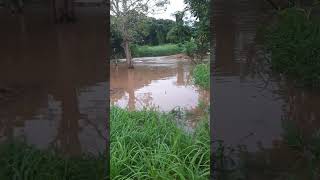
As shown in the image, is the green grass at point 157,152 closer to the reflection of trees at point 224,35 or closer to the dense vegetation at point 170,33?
the reflection of trees at point 224,35

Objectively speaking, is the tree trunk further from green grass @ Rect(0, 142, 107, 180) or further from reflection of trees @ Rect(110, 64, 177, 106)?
green grass @ Rect(0, 142, 107, 180)

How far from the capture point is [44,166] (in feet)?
7.08

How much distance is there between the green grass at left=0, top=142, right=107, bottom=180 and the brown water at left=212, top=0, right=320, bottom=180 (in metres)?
0.80

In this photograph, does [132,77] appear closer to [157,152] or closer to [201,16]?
[201,16]

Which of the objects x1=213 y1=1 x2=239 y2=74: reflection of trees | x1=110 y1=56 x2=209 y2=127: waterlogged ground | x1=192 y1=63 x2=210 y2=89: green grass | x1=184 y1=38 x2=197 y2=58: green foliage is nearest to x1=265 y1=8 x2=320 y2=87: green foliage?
x1=213 y1=1 x2=239 y2=74: reflection of trees

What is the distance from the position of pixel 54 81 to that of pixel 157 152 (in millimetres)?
1835

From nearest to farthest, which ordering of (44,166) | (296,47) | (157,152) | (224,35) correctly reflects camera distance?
(44,166), (157,152), (296,47), (224,35)

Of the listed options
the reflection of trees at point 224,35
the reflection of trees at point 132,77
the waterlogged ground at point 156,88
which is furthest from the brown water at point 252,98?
the reflection of trees at point 132,77

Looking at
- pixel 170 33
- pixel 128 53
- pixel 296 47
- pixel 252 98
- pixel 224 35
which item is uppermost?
pixel 170 33

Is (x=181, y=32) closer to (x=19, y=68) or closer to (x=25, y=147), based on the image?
(x=19, y=68)

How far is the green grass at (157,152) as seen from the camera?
230 centimetres

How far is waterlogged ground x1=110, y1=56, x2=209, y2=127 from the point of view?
496 centimetres

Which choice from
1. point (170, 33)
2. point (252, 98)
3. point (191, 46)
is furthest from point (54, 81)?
point (170, 33)

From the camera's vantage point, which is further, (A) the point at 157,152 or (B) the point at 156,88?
(B) the point at 156,88
